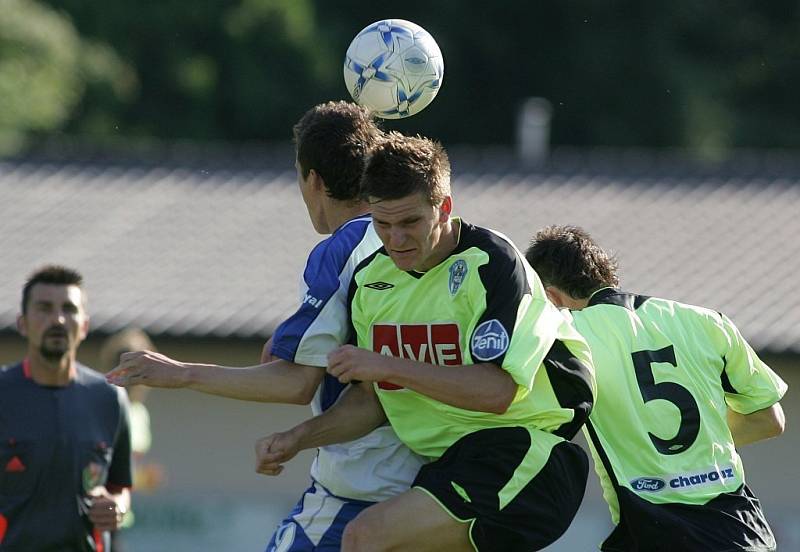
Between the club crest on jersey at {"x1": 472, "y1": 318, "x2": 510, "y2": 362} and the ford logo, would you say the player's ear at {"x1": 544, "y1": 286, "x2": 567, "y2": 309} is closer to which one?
the ford logo

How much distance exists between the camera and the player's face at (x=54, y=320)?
8234mm

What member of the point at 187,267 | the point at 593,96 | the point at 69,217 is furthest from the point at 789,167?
the point at 593,96

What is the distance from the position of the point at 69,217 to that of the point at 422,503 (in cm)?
1510

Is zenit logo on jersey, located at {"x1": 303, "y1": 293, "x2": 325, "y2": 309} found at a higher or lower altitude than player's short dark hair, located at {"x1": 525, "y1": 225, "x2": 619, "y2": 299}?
lower

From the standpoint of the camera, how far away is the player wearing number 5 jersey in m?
5.80

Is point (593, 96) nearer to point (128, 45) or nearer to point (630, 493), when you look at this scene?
point (128, 45)

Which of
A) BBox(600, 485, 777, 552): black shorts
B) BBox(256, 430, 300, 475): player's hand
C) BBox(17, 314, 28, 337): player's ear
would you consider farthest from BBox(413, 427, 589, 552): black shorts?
BBox(17, 314, 28, 337): player's ear

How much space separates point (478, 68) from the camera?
33.9 meters

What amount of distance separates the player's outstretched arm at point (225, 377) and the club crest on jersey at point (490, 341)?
0.61 metres

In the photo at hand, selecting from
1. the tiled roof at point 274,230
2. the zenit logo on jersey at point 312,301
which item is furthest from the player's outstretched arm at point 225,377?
the tiled roof at point 274,230

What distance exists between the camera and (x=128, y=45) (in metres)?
31.9

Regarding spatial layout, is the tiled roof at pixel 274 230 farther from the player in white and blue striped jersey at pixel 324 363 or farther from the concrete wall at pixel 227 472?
the player in white and blue striped jersey at pixel 324 363

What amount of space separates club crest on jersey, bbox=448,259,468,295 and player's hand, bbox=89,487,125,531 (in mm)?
3465

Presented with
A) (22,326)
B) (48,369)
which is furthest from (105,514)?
(22,326)
